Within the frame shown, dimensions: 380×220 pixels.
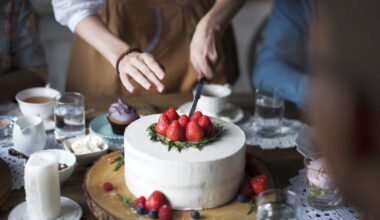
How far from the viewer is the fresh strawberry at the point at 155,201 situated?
1.26 meters

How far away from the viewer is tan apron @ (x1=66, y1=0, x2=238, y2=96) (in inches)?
86.4

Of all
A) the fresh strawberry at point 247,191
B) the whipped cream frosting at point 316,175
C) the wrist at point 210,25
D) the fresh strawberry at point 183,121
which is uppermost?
the wrist at point 210,25

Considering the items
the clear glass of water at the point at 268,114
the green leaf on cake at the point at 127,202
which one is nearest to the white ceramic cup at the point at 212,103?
the clear glass of water at the point at 268,114

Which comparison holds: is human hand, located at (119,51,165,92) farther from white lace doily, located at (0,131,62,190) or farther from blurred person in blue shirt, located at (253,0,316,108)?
blurred person in blue shirt, located at (253,0,316,108)

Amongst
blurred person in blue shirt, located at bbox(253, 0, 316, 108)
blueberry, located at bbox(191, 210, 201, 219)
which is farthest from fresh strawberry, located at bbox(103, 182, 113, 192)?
blurred person in blue shirt, located at bbox(253, 0, 316, 108)

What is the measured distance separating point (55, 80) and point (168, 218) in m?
2.74

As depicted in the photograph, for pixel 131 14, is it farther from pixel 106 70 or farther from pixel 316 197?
pixel 316 197

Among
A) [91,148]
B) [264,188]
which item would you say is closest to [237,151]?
[264,188]

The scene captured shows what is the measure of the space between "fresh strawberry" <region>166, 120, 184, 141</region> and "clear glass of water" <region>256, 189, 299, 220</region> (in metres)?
0.25

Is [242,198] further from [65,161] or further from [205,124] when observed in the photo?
[65,161]

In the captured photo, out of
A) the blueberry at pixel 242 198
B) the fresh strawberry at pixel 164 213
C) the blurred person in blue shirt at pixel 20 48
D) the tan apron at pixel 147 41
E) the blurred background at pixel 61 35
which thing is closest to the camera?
the fresh strawberry at pixel 164 213

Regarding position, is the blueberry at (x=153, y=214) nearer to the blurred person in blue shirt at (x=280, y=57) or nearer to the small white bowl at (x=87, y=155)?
the small white bowl at (x=87, y=155)

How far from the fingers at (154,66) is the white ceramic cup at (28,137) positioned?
0.38 m

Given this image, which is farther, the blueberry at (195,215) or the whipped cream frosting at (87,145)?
the whipped cream frosting at (87,145)
